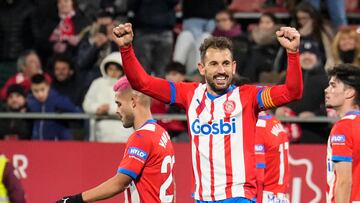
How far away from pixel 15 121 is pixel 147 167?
584 centimetres

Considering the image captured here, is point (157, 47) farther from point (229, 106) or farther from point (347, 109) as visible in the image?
point (229, 106)

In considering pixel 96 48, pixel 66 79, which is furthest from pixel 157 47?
pixel 66 79

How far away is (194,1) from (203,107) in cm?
723

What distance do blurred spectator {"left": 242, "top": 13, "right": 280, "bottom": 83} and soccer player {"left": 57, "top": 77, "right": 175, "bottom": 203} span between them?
5.63m

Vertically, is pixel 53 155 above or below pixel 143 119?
below

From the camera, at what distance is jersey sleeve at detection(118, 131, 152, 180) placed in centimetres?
823

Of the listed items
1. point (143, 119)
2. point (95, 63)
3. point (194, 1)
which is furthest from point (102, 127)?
point (143, 119)

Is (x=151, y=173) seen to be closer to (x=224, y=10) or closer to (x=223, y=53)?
(x=223, y=53)

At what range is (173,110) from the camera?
1369 cm

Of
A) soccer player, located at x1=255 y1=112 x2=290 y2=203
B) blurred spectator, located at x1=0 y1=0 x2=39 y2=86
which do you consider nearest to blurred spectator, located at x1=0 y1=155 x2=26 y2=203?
soccer player, located at x1=255 y1=112 x2=290 y2=203

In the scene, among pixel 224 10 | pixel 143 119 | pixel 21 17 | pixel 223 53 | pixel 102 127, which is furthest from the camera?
pixel 21 17

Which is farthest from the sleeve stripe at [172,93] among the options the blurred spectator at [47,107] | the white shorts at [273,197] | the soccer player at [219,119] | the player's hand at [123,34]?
the blurred spectator at [47,107]

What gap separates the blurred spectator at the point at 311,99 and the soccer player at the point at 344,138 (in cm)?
384

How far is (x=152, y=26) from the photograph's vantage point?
49.5ft
